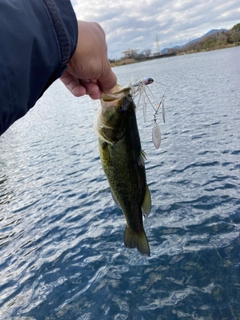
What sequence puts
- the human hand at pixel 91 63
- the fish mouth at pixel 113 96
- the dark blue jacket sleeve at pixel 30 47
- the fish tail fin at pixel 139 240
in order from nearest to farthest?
1. the dark blue jacket sleeve at pixel 30 47
2. the human hand at pixel 91 63
3. the fish mouth at pixel 113 96
4. the fish tail fin at pixel 139 240

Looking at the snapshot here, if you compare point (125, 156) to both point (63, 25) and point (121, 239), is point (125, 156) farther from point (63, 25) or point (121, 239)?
point (121, 239)

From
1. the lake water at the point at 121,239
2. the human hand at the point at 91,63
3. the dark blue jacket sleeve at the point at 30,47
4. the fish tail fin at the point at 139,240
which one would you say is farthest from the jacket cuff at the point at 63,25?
the lake water at the point at 121,239

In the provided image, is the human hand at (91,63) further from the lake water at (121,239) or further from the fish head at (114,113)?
the lake water at (121,239)

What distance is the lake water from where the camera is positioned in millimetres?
5105

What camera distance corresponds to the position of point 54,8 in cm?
141

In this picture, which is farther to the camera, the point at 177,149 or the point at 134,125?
the point at 177,149

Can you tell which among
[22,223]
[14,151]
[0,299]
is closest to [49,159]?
[14,151]

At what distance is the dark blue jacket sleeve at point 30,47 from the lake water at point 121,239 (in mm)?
4421

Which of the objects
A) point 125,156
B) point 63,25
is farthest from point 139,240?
point 63,25

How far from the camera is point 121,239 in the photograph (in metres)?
6.94

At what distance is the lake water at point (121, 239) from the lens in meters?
5.11

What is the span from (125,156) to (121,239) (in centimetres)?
430

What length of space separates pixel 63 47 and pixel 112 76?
1146 millimetres

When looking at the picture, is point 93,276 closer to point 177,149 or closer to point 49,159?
point 177,149
